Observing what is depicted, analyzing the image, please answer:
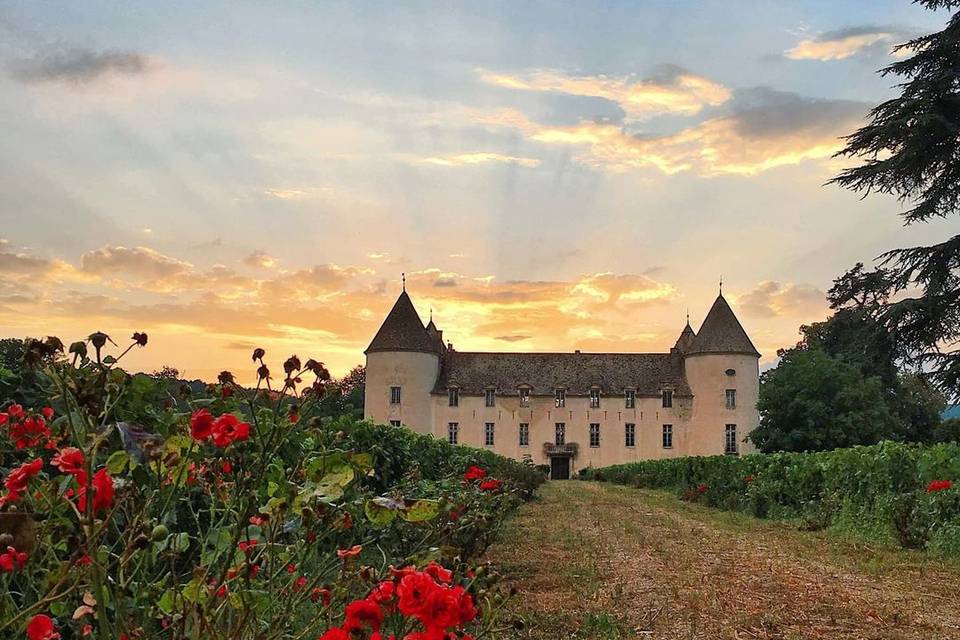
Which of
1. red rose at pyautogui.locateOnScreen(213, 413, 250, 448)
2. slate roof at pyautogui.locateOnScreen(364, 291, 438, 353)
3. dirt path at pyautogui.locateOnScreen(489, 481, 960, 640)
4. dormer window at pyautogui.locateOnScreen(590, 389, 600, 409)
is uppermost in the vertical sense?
slate roof at pyautogui.locateOnScreen(364, 291, 438, 353)

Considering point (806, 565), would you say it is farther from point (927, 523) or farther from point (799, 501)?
point (799, 501)

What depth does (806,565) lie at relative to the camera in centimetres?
921

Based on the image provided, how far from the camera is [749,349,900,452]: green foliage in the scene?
1545 inches

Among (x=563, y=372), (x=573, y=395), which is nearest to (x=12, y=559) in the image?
(x=573, y=395)

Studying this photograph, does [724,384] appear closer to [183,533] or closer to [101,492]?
[183,533]

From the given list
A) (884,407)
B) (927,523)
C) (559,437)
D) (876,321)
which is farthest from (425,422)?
(927,523)

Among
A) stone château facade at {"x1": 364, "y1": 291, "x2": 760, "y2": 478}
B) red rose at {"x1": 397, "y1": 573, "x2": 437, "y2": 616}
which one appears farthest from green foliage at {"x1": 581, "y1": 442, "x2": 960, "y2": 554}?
stone château facade at {"x1": 364, "y1": 291, "x2": 760, "y2": 478}

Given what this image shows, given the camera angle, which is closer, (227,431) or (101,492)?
(101,492)

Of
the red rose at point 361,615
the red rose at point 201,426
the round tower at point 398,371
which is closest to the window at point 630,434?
the round tower at point 398,371

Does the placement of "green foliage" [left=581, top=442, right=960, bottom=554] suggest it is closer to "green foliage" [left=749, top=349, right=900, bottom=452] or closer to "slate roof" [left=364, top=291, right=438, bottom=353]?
"green foliage" [left=749, top=349, right=900, bottom=452]

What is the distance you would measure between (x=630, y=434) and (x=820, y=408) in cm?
1872

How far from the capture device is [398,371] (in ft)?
176

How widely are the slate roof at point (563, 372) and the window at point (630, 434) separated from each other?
2.31 metres

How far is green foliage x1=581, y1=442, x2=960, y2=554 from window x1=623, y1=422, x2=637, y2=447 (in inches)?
1352
